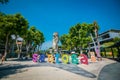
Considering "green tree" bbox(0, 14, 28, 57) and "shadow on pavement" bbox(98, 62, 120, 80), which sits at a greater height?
"green tree" bbox(0, 14, 28, 57)

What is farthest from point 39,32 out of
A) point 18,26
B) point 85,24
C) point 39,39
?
point 18,26

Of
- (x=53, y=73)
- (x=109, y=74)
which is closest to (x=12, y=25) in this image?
(x=53, y=73)

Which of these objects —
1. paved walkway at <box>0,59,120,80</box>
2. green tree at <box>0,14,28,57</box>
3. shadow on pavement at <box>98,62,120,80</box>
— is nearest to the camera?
shadow on pavement at <box>98,62,120,80</box>

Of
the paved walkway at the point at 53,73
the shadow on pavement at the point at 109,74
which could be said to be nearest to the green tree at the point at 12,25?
the paved walkway at the point at 53,73

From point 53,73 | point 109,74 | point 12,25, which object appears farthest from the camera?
point 12,25

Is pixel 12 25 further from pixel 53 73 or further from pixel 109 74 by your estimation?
pixel 109 74

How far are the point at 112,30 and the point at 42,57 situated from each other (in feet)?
190

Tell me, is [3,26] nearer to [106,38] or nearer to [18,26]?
[18,26]

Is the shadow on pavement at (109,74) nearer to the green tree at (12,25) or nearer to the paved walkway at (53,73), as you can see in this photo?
the paved walkway at (53,73)

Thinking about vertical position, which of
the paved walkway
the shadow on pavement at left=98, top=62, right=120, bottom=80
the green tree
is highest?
the green tree

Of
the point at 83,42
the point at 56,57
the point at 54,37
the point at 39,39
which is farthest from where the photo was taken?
the point at 39,39

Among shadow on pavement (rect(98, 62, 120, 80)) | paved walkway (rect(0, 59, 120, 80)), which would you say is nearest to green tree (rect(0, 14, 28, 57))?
paved walkway (rect(0, 59, 120, 80))

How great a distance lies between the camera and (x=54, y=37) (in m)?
23.3

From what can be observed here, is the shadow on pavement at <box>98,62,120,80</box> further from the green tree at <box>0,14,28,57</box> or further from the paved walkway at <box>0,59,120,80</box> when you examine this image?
the green tree at <box>0,14,28,57</box>
